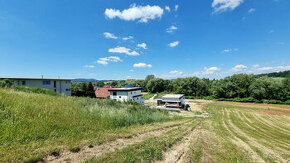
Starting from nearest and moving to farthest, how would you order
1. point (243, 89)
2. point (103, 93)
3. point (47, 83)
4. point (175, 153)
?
point (175, 153)
point (47, 83)
point (103, 93)
point (243, 89)

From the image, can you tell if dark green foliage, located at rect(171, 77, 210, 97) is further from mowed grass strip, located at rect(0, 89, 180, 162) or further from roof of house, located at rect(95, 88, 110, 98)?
mowed grass strip, located at rect(0, 89, 180, 162)

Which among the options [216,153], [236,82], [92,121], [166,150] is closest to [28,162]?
[92,121]

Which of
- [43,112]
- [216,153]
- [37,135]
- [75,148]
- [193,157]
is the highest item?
[43,112]

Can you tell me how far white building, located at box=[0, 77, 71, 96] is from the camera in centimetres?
2379

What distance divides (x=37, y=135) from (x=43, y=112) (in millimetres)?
1649

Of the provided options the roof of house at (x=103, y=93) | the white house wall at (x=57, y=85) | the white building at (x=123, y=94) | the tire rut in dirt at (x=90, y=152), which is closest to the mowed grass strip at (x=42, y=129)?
the tire rut in dirt at (x=90, y=152)

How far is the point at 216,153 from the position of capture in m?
4.45

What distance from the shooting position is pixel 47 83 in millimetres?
27953

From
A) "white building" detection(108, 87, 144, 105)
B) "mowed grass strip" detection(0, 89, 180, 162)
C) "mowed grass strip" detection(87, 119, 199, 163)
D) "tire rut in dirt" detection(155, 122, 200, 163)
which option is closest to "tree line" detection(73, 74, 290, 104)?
"white building" detection(108, 87, 144, 105)

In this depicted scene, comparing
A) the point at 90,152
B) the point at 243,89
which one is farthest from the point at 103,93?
the point at 243,89

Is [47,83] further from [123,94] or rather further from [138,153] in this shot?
[138,153]

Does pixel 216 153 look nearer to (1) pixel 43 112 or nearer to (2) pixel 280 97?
(1) pixel 43 112

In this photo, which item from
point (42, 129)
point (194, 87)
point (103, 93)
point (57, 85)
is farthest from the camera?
point (194, 87)

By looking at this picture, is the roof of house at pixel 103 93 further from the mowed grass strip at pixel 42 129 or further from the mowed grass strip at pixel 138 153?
the mowed grass strip at pixel 138 153
